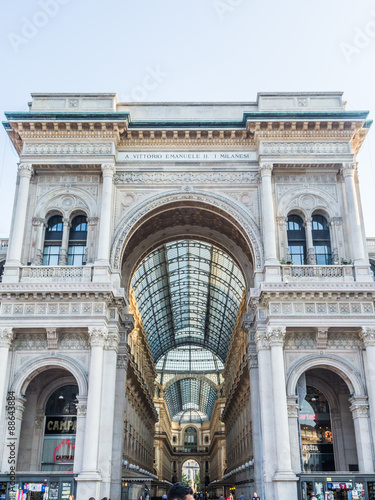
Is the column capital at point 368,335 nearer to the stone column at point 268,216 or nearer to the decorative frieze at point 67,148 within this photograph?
the stone column at point 268,216

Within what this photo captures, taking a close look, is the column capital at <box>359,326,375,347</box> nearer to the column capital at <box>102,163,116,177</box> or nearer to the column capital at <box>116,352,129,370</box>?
the column capital at <box>116,352,129,370</box>

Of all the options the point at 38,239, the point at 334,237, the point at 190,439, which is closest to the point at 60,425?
the point at 38,239

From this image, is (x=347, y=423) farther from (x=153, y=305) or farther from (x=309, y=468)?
(x=153, y=305)

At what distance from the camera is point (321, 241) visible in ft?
109

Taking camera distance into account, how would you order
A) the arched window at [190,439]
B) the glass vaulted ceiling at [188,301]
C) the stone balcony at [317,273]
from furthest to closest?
1. the arched window at [190,439]
2. the glass vaulted ceiling at [188,301]
3. the stone balcony at [317,273]

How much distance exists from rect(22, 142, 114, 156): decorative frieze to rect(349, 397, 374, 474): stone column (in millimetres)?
20354

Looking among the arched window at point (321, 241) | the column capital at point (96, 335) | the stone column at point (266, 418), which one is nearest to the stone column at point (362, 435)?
the stone column at point (266, 418)

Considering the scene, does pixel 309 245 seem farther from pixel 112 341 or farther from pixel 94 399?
pixel 94 399

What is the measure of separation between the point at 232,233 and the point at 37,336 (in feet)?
46.8

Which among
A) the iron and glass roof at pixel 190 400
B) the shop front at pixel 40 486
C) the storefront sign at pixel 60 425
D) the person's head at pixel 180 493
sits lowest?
the person's head at pixel 180 493

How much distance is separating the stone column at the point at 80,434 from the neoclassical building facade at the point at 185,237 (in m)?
0.11

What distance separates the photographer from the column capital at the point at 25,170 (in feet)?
108

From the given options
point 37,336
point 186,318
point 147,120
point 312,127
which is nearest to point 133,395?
point 37,336

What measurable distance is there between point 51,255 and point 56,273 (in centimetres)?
233
